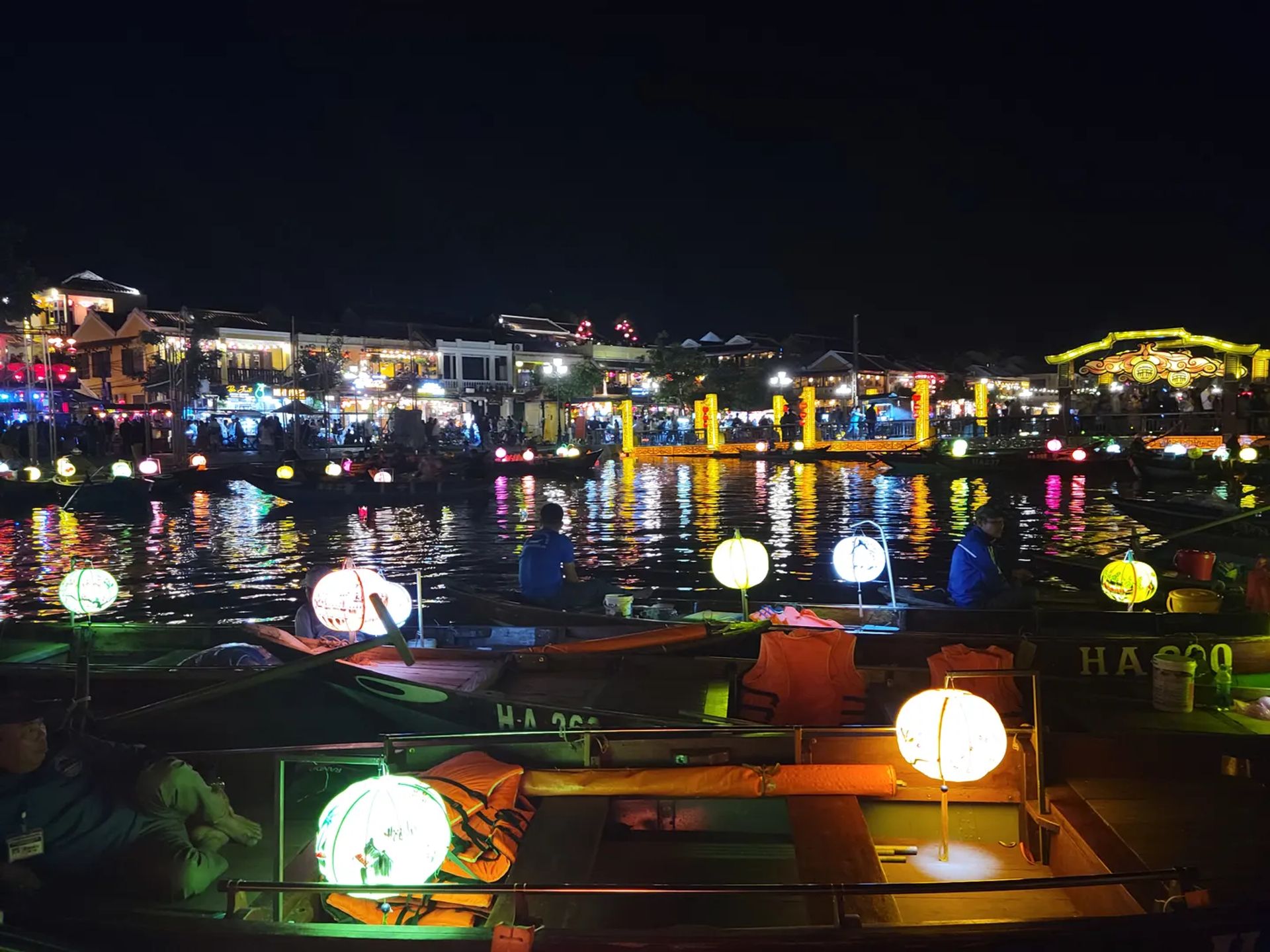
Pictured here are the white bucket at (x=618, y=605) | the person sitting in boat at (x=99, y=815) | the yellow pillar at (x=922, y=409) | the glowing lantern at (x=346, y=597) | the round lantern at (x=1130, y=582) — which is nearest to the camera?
the person sitting in boat at (x=99, y=815)

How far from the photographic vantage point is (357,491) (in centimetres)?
2444

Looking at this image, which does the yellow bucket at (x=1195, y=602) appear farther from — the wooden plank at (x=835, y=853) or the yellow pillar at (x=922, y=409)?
the yellow pillar at (x=922, y=409)

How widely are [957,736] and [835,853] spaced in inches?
36.3

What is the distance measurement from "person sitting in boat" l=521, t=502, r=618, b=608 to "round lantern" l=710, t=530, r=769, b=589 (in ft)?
6.41

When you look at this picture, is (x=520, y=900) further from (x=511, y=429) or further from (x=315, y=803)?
(x=511, y=429)

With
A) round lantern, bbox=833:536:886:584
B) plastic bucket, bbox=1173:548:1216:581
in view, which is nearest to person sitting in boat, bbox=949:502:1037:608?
round lantern, bbox=833:536:886:584

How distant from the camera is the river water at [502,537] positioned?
1462 cm

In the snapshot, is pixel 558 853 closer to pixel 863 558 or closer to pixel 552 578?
pixel 552 578

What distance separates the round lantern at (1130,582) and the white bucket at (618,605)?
5.12 meters

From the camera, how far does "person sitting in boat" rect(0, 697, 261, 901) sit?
4758 mm

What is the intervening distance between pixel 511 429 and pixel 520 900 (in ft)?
145

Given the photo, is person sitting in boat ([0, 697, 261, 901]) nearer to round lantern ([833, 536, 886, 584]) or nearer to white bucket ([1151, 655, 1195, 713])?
round lantern ([833, 536, 886, 584])

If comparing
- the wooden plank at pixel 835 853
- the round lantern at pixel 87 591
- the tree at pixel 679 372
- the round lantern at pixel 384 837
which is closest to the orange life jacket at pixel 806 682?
Result: the wooden plank at pixel 835 853

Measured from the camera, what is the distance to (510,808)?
521 centimetres
